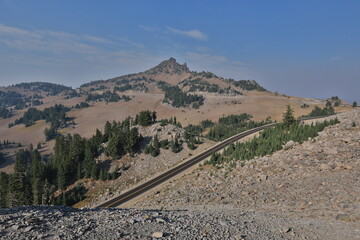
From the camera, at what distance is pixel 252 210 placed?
Answer: 21.5 m

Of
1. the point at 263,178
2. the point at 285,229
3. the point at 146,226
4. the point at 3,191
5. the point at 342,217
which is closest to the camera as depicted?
the point at 146,226

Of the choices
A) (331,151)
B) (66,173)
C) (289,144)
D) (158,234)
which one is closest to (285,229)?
(158,234)

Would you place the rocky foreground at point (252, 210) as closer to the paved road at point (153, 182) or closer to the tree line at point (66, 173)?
the paved road at point (153, 182)

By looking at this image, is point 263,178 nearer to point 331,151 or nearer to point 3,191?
point 331,151

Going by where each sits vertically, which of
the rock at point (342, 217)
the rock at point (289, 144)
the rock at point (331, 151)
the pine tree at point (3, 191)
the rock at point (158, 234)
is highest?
the rock at point (331, 151)

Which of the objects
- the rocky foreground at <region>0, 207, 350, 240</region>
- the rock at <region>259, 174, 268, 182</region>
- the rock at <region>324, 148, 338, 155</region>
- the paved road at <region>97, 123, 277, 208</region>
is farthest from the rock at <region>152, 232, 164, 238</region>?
the paved road at <region>97, 123, 277, 208</region>

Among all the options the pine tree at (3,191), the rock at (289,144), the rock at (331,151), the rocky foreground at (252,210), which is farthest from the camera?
the pine tree at (3,191)

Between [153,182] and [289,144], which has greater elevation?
[289,144]

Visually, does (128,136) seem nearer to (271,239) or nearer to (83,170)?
(83,170)

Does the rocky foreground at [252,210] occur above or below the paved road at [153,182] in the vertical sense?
above

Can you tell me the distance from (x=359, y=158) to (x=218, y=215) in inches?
816

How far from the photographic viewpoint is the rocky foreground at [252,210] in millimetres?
14758

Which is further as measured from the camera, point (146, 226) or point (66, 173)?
point (66, 173)

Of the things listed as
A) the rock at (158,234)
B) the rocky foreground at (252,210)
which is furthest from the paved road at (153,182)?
the rock at (158,234)
